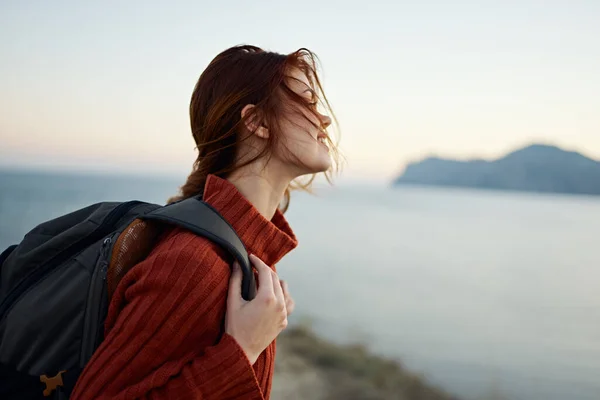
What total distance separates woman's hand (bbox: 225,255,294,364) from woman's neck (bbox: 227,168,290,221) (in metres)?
0.32

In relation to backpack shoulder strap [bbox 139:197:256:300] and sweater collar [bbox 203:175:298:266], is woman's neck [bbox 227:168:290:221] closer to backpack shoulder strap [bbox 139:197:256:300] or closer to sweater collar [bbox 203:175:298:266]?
sweater collar [bbox 203:175:298:266]

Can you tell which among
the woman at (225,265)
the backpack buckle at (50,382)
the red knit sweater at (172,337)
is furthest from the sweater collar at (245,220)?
the backpack buckle at (50,382)

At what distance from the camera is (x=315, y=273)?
23688mm

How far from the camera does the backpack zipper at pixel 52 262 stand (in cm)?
147

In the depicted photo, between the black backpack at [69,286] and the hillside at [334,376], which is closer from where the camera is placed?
the black backpack at [69,286]

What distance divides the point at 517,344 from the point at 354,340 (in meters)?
5.61

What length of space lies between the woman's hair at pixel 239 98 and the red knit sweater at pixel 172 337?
428mm

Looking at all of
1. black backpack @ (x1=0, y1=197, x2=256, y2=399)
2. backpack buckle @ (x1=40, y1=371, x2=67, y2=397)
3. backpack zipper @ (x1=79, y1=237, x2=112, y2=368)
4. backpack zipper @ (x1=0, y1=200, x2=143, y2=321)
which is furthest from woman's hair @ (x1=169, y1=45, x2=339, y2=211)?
backpack buckle @ (x1=40, y1=371, x2=67, y2=397)

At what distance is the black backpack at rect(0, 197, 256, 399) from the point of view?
1.39m

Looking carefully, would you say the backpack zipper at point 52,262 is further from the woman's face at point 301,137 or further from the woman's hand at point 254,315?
the woman's face at point 301,137

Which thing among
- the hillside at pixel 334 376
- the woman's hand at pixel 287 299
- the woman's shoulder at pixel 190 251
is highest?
the woman's shoulder at pixel 190 251

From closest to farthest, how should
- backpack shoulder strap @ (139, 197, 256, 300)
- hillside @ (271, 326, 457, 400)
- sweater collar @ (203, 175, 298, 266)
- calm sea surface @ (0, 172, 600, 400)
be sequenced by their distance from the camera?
backpack shoulder strap @ (139, 197, 256, 300) → sweater collar @ (203, 175, 298, 266) → hillside @ (271, 326, 457, 400) → calm sea surface @ (0, 172, 600, 400)

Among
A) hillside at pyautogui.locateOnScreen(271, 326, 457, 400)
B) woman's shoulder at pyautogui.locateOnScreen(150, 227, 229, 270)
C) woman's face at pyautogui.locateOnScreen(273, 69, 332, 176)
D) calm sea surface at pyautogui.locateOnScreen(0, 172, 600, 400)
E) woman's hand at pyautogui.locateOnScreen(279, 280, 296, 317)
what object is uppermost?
woman's face at pyautogui.locateOnScreen(273, 69, 332, 176)

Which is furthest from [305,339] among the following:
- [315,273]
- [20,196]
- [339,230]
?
[20,196]
